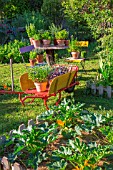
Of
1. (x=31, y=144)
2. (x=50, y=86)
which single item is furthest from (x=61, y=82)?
(x=31, y=144)

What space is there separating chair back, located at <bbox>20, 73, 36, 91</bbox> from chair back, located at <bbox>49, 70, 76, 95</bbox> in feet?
2.17

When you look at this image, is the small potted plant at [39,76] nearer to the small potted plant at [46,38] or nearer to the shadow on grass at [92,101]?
the shadow on grass at [92,101]

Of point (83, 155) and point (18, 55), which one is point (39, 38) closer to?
point (18, 55)

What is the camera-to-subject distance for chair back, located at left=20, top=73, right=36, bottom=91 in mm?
5840

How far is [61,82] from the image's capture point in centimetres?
570

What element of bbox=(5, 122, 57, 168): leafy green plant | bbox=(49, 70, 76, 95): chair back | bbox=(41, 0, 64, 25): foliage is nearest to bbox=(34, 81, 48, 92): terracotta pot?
bbox=(49, 70, 76, 95): chair back

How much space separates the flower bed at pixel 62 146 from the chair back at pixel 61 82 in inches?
35.8

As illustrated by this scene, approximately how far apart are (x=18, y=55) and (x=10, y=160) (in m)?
7.86

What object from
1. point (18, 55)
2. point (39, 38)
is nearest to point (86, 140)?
point (39, 38)

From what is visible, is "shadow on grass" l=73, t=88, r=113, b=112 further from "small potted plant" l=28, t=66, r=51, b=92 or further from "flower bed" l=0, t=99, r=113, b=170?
"flower bed" l=0, t=99, r=113, b=170

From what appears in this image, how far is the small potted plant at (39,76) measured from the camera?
5629 mm

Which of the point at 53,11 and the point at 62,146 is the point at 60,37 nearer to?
the point at 62,146

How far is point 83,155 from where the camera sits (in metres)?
3.24

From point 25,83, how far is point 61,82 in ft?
2.51
